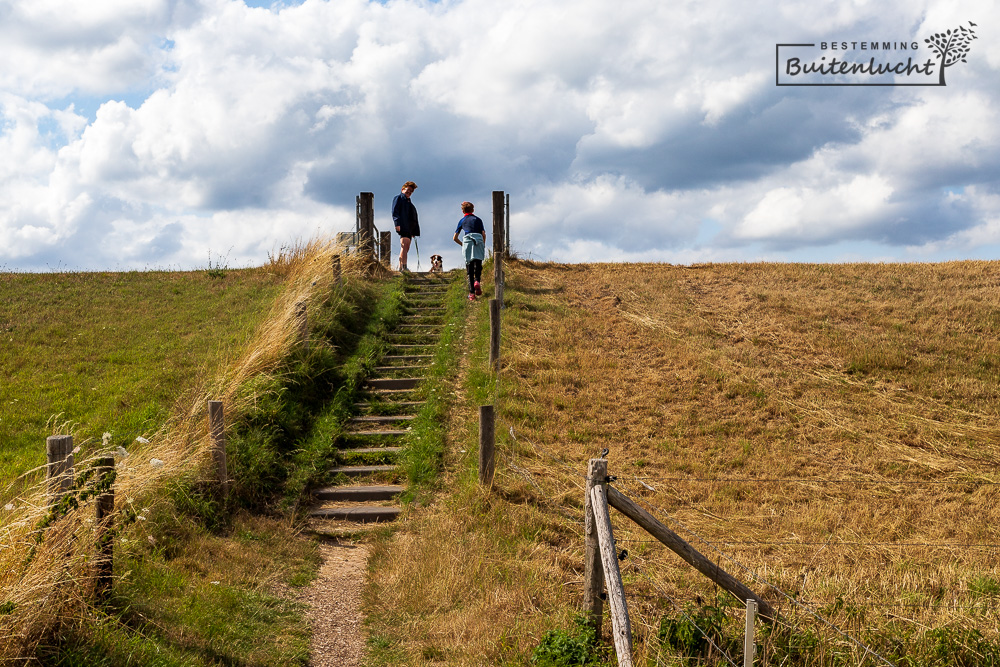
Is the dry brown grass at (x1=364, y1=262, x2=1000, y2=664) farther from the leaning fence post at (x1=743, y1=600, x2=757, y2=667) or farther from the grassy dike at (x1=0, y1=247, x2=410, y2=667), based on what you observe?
the grassy dike at (x1=0, y1=247, x2=410, y2=667)

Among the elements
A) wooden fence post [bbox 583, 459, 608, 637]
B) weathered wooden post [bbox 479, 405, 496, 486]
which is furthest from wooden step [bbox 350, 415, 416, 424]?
wooden fence post [bbox 583, 459, 608, 637]

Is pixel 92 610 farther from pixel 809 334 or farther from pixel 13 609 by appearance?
pixel 809 334

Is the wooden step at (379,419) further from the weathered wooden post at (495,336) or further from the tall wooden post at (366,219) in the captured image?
the tall wooden post at (366,219)

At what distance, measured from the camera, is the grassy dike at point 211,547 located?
475 cm

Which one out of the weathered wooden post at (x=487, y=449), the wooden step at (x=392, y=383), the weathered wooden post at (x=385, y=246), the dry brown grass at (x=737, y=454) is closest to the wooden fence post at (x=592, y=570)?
the dry brown grass at (x=737, y=454)

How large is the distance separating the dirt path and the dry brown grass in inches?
16.3

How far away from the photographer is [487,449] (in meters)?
8.09

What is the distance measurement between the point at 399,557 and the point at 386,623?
1.02 meters

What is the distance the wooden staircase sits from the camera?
9.16m

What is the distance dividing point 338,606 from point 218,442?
2668mm

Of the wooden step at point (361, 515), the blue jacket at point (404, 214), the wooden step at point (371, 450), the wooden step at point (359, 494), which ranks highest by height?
the blue jacket at point (404, 214)

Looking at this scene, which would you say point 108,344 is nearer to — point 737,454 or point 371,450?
point 371,450

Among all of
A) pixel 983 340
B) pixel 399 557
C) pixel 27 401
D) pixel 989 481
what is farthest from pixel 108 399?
pixel 983 340

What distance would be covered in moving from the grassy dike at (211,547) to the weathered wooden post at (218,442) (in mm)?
133
